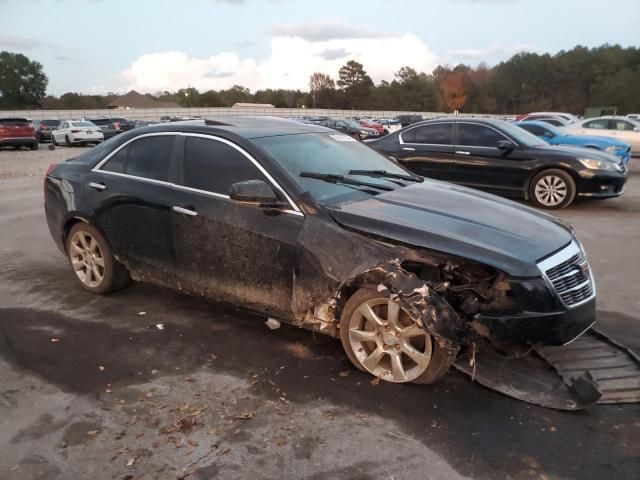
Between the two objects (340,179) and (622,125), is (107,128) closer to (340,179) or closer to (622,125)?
(622,125)

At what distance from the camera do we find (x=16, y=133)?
23984 mm

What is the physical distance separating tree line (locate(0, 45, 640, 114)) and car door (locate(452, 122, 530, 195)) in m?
78.0

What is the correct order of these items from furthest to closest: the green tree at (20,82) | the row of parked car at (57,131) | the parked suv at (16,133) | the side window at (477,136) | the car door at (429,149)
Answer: the green tree at (20,82)
the row of parked car at (57,131)
the parked suv at (16,133)
the car door at (429,149)
the side window at (477,136)

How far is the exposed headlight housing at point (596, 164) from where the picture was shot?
9.16 metres

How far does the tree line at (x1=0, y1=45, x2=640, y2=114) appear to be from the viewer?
83250mm

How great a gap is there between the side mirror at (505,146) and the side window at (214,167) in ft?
21.9

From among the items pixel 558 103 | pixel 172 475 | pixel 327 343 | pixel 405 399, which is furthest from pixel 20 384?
pixel 558 103

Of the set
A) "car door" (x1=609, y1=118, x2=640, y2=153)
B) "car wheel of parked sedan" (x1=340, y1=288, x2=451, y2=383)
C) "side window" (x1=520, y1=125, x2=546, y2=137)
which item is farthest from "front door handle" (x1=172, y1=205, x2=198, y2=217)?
"car door" (x1=609, y1=118, x2=640, y2=153)

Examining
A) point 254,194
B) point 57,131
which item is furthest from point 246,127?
point 57,131

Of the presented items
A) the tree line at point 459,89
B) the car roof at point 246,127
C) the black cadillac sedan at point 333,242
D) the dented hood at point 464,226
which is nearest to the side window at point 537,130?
the black cadillac sedan at point 333,242

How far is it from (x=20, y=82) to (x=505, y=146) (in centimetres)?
10602

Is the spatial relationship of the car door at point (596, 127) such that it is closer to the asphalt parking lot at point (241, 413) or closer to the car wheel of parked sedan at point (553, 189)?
the car wheel of parked sedan at point (553, 189)

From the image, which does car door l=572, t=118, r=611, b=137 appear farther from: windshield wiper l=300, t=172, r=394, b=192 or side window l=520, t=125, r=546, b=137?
windshield wiper l=300, t=172, r=394, b=192

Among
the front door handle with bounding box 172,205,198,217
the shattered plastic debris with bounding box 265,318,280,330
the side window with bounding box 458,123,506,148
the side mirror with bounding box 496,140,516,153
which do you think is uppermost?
the side window with bounding box 458,123,506,148
